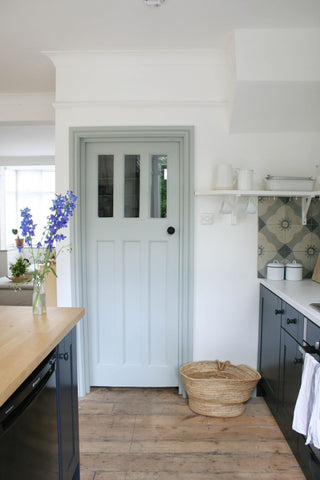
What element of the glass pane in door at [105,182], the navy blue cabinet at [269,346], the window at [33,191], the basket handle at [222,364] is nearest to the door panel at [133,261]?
the glass pane in door at [105,182]

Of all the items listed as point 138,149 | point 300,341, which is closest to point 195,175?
point 138,149

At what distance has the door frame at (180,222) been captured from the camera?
248cm

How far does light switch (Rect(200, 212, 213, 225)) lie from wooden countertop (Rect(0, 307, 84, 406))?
1.24 metres

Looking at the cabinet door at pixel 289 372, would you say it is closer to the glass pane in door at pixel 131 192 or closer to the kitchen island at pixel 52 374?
the kitchen island at pixel 52 374

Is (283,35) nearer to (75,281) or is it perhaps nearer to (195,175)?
(195,175)

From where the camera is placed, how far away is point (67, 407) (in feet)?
4.72

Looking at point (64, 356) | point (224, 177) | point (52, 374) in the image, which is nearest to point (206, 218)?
point (224, 177)

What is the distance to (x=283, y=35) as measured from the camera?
2.07m

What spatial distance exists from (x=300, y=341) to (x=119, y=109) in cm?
199

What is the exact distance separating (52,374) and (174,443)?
116 cm

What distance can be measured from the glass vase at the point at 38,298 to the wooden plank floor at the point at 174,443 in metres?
0.98

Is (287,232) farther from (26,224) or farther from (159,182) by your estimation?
(26,224)

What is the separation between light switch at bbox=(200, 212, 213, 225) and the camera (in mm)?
2490

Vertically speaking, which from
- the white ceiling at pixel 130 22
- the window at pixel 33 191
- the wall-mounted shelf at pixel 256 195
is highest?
the white ceiling at pixel 130 22
